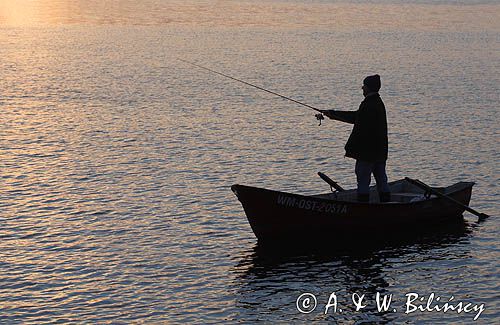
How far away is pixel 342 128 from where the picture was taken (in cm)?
3156

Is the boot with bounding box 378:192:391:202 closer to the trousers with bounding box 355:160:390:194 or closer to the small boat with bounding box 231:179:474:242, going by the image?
the trousers with bounding box 355:160:390:194

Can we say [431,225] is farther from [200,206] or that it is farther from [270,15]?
[270,15]

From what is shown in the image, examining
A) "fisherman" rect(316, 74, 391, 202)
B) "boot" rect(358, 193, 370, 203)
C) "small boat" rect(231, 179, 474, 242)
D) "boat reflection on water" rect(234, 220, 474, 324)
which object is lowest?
"boat reflection on water" rect(234, 220, 474, 324)

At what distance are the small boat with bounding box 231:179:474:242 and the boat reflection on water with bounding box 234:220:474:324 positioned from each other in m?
0.23

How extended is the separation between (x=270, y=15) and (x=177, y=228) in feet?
232

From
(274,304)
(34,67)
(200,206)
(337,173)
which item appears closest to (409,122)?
(337,173)

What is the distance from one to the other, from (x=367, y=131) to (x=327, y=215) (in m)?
1.68

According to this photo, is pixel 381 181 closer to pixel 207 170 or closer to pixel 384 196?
pixel 384 196

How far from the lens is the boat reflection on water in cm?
1446

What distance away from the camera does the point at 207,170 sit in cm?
2445

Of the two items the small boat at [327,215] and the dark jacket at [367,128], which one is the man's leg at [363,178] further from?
the small boat at [327,215]

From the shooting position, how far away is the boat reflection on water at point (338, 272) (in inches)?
569

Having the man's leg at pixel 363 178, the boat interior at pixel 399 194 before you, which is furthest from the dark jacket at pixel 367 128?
the boat interior at pixel 399 194

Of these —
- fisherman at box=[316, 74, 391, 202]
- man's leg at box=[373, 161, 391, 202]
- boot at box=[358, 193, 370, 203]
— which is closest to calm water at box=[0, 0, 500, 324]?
boot at box=[358, 193, 370, 203]
